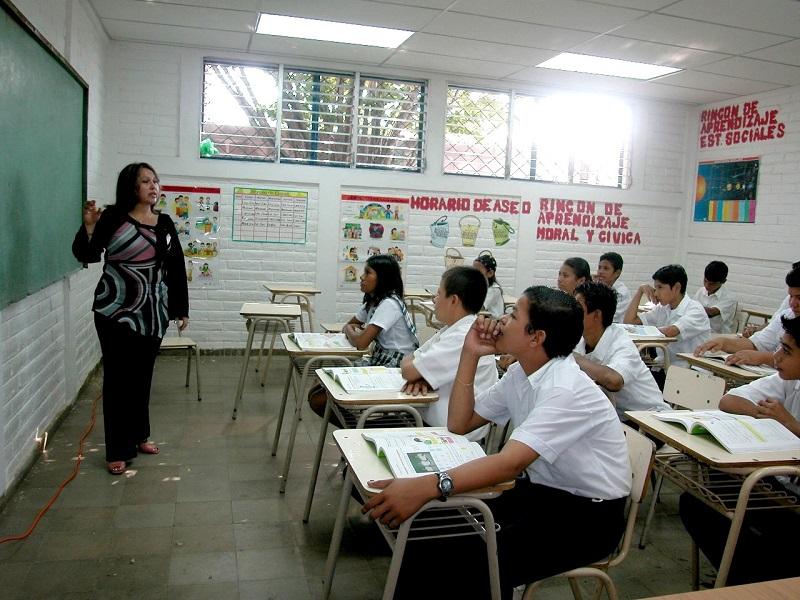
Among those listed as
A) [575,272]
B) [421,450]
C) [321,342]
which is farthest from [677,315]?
[421,450]

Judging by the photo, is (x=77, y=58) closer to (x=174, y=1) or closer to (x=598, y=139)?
(x=174, y=1)

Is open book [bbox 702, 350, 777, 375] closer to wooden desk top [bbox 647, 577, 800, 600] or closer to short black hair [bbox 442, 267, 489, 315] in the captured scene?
short black hair [bbox 442, 267, 489, 315]

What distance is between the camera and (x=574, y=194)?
7.15 m

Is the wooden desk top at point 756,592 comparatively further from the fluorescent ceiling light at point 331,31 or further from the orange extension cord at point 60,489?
the fluorescent ceiling light at point 331,31

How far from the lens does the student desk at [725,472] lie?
194 cm

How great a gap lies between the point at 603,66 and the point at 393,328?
3.82m

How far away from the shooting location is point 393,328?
3443 millimetres

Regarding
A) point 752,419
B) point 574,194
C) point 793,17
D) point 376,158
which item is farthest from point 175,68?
point 752,419

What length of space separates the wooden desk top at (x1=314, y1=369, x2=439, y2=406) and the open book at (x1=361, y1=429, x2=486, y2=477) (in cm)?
39

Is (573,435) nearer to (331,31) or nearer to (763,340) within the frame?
(763,340)

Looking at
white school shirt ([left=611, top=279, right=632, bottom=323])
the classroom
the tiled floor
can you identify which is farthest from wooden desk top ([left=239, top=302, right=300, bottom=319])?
white school shirt ([left=611, top=279, right=632, bottom=323])

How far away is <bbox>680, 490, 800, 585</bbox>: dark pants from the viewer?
6.42 feet

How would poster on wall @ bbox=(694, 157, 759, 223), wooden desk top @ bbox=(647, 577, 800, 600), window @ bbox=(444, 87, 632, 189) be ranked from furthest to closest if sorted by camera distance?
window @ bbox=(444, 87, 632, 189), poster on wall @ bbox=(694, 157, 759, 223), wooden desk top @ bbox=(647, 577, 800, 600)

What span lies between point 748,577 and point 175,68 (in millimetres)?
5738
